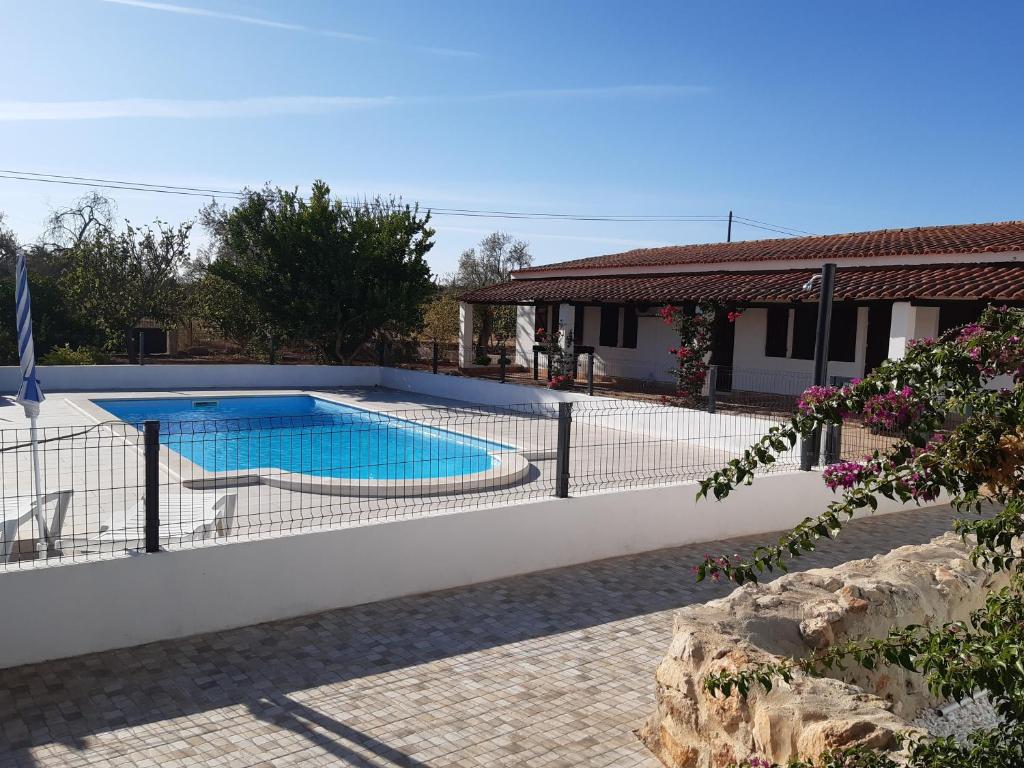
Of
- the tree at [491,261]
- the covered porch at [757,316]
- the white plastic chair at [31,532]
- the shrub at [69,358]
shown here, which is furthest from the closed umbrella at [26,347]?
the tree at [491,261]

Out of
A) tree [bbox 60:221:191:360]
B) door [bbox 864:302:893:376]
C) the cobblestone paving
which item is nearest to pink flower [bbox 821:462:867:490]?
the cobblestone paving

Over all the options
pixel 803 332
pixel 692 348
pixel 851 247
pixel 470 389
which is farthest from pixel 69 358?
pixel 851 247

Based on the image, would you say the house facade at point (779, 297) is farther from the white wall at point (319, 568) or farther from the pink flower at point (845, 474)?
the pink flower at point (845, 474)

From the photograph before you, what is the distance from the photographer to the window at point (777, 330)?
19906 mm

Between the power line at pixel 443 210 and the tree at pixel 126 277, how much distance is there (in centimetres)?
589

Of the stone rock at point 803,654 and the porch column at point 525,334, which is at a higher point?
the porch column at point 525,334

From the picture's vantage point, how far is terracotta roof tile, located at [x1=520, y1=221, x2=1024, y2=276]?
59.8 ft

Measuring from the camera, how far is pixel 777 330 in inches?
793

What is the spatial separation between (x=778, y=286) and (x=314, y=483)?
1218cm

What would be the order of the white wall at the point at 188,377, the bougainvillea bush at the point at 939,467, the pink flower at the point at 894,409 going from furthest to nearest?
the white wall at the point at 188,377, the pink flower at the point at 894,409, the bougainvillea bush at the point at 939,467

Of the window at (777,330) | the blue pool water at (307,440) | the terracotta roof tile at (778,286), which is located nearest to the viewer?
the blue pool water at (307,440)

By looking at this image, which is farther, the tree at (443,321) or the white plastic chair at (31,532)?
the tree at (443,321)

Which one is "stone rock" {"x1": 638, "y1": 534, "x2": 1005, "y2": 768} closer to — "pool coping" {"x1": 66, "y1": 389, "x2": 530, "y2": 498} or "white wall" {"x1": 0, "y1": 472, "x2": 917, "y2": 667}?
"white wall" {"x1": 0, "y1": 472, "x2": 917, "y2": 667}

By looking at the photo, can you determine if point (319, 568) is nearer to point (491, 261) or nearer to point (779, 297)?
point (779, 297)
